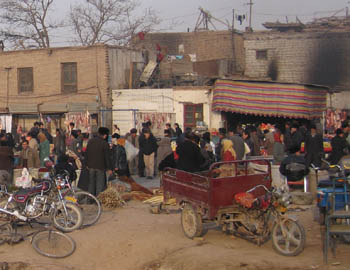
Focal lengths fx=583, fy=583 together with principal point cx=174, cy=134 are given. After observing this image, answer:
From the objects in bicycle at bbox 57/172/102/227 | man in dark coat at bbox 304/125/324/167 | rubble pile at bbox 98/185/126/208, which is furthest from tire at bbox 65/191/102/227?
man in dark coat at bbox 304/125/324/167

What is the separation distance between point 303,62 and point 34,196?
29.8m

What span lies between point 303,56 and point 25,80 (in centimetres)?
1718

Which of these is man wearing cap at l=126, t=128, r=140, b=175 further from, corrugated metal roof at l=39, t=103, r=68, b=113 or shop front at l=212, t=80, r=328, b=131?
corrugated metal roof at l=39, t=103, r=68, b=113

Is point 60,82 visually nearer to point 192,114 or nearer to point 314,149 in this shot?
point 192,114

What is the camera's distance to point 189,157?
1024 centimetres

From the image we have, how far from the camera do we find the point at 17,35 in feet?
139

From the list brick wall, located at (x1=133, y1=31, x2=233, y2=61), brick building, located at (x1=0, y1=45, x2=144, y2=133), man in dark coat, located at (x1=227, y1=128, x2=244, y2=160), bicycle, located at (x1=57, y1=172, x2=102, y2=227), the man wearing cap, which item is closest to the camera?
bicycle, located at (x1=57, y1=172, x2=102, y2=227)

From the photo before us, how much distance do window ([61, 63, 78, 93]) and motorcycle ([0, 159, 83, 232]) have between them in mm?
20987

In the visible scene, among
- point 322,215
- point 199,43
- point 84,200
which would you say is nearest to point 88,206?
point 84,200

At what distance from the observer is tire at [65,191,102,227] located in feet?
33.4

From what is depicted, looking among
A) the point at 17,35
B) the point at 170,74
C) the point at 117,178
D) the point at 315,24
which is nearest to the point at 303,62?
the point at 315,24

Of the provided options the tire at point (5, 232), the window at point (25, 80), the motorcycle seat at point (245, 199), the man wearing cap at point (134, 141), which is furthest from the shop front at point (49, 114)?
the motorcycle seat at point (245, 199)

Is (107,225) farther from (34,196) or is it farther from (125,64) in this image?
(125,64)

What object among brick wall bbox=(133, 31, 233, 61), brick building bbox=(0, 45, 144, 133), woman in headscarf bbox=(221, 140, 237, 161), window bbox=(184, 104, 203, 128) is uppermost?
brick wall bbox=(133, 31, 233, 61)
